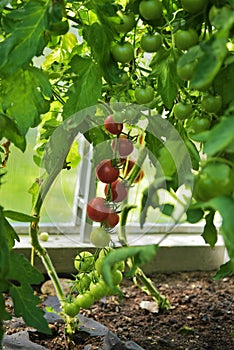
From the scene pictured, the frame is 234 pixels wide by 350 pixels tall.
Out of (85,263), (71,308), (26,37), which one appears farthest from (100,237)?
(26,37)

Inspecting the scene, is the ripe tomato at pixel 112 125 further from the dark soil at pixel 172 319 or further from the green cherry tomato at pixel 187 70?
the dark soil at pixel 172 319

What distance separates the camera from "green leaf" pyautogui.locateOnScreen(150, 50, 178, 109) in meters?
1.01

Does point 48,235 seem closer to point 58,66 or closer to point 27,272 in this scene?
point 58,66

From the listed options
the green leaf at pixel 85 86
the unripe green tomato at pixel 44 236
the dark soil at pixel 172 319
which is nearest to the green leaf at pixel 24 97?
the green leaf at pixel 85 86

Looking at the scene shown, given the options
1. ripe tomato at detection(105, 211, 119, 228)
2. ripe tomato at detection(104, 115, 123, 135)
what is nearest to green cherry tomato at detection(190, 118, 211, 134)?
ripe tomato at detection(104, 115, 123, 135)

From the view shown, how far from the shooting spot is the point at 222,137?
620 millimetres

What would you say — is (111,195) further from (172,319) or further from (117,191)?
(172,319)

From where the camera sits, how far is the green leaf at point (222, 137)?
0.61 metres

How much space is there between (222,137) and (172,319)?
145 centimetres

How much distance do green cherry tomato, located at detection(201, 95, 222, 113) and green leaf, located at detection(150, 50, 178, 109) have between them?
6.8 inches

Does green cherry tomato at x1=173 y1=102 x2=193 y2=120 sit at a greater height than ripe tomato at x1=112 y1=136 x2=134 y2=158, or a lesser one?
greater

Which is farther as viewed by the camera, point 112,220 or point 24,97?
point 112,220

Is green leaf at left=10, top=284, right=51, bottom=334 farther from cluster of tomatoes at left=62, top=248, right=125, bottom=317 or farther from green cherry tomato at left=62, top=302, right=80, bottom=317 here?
green cherry tomato at left=62, top=302, right=80, bottom=317

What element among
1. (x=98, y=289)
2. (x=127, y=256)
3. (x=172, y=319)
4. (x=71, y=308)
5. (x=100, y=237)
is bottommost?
(x=172, y=319)
